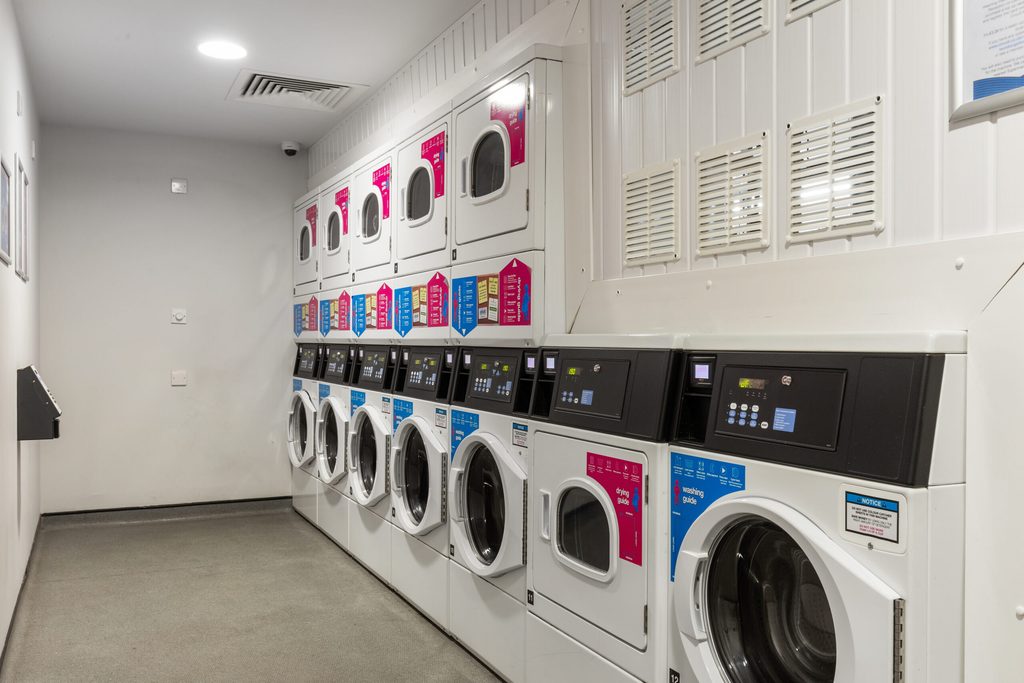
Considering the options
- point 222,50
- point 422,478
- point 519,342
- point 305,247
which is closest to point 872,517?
point 519,342

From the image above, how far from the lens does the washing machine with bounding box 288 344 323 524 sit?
542 centimetres

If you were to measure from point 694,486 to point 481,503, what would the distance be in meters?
1.41

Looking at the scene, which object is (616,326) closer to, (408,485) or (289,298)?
(408,485)

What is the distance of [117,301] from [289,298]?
48.4 inches

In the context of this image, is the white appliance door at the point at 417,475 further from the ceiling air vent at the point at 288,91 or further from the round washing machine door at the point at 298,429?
the ceiling air vent at the point at 288,91

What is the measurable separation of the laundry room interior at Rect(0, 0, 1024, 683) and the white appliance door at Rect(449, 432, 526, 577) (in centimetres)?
2

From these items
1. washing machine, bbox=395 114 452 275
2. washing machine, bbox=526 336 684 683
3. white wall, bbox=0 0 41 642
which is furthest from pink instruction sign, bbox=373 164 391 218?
washing machine, bbox=526 336 684 683

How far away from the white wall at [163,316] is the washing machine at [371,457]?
181cm

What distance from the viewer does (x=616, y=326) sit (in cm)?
260

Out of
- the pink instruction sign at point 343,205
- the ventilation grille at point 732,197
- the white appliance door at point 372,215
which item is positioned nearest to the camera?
the ventilation grille at point 732,197

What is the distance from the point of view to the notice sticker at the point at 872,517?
1468mm

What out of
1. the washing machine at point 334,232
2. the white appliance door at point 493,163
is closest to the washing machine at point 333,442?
the washing machine at point 334,232

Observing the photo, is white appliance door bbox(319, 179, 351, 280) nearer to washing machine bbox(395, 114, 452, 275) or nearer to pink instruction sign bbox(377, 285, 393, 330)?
pink instruction sign bbox(377, 285, 393, 330)

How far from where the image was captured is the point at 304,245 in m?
5.88
